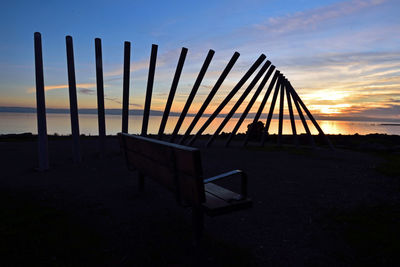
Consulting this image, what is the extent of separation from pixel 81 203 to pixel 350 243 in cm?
374

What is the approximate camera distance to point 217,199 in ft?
9.79

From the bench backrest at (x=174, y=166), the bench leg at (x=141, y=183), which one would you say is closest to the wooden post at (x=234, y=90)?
the bench leg at (x=141, y=183)

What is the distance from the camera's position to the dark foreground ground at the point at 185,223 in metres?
2.81

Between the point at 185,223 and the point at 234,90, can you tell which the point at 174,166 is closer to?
the point at 185,223

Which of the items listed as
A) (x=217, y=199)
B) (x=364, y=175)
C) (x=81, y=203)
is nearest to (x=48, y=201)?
(x=81, y=203)

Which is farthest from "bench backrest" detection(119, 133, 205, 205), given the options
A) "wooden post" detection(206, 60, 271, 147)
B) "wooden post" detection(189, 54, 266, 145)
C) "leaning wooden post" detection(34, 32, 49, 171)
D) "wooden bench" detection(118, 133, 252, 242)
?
"wooden post" detection(206, 60, 271, 147)

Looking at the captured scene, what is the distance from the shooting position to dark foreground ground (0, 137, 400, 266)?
2.81m

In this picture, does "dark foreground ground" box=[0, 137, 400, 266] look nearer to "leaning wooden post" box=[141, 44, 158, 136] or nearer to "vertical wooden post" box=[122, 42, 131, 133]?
"vertical wooden post" box=[122, 42, 131, 133]

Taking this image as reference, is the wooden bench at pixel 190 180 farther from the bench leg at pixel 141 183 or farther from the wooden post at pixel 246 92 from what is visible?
the wooden post at pixel 246 92

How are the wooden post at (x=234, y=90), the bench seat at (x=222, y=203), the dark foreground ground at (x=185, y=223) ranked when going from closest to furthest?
the bench seat at (x=222, y=203)
the dark foreground ground at (x=185, y=223)
the wooden post at (x=234, y=90)

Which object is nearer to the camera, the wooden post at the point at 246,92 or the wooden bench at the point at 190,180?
the wooden bench at the point at 190,180

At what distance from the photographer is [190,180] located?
2.67m

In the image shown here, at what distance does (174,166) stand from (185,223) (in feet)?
3.68

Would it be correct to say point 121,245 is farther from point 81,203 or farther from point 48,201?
point 48,201
